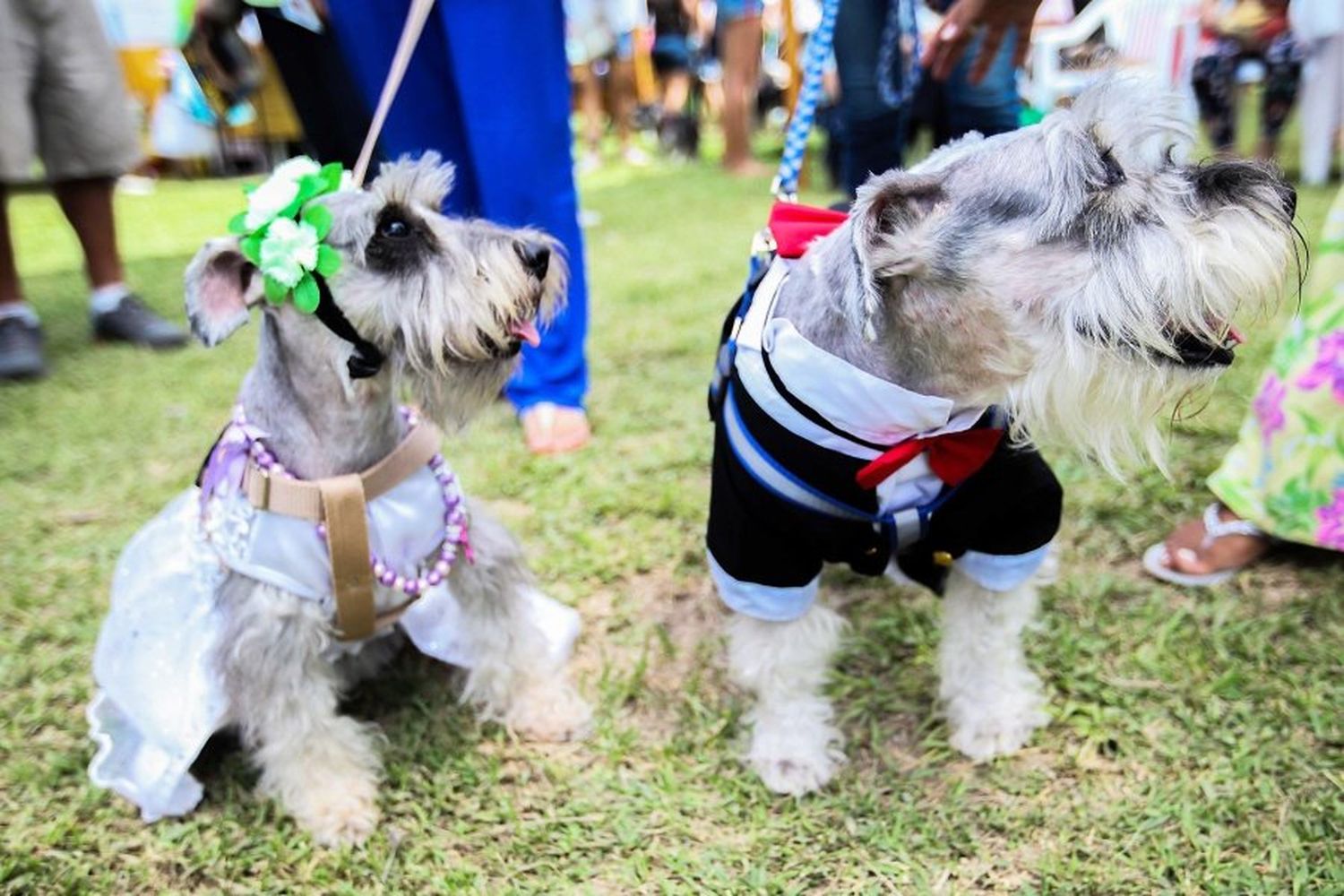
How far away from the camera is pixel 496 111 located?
344 centimetres

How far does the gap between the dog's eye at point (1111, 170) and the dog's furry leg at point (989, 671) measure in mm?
964

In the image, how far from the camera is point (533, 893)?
2.05m

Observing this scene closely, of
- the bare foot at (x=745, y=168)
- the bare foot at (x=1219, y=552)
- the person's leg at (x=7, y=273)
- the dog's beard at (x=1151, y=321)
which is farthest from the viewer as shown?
the bare foot at (x=745, y=168)

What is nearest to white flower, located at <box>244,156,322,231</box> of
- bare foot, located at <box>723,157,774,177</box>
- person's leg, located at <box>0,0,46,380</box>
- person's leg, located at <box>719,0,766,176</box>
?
person's leg, located at <box>0,0,46,380</box>

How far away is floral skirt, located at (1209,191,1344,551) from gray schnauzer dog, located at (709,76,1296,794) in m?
0.86

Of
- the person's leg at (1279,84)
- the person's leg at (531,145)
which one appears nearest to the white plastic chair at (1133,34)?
the person's leg at (1279,84)

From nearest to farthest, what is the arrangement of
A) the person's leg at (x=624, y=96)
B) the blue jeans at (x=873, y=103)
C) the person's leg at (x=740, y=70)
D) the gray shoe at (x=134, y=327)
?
the blue jeans at (x=873, y=103), the gray shoe at (x=134, y=327), the person's leg at (x=740, y=70), the person's leg at (x=624, y=96)

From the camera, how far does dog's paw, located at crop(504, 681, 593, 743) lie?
8.16ft

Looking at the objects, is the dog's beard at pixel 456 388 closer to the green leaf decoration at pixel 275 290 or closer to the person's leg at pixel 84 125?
the green leaf decoration at pixel 275 290

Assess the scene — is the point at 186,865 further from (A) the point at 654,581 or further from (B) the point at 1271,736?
(B) the point at 1271,736

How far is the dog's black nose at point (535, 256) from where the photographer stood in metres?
2.23

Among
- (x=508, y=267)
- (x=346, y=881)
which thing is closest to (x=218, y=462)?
(x=508, y=267)

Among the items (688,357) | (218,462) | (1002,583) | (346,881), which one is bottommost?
A: (688,357)

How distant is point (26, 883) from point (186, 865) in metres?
0.32
